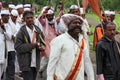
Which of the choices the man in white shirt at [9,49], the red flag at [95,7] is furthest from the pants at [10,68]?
the red flag at [95,7]

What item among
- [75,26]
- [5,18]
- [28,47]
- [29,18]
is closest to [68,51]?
[75,26]

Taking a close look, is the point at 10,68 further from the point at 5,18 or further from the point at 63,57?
the point at 63,57

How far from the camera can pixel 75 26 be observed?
20.7 ft

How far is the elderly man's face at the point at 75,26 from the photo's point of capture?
6.31m

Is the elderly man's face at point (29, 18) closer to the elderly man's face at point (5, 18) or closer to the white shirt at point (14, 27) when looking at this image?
the elderly man's face at point (5, 18)

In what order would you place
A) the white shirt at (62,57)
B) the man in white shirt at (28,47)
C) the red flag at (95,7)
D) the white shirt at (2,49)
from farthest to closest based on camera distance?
the red flag at (95,7) < the white shirt at (2,49) < the man in white shirt at (28,47) < the white shirt at (62,57)

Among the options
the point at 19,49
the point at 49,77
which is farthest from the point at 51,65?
the point at 19,49

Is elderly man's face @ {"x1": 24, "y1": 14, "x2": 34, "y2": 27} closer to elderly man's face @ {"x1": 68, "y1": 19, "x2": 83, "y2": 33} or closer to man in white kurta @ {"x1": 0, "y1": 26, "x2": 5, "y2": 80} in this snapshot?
man in white kurta @ {"x1": 0, "y1": 26, "x2": 5, "y2": 80}

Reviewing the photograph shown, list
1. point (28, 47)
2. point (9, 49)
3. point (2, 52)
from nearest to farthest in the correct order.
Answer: point (28, 47) < point (2, 52) < point (9, 49)

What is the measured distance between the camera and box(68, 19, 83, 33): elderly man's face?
6309 mm

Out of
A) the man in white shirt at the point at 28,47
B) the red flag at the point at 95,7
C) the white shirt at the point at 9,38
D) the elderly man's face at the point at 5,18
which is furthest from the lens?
the white shirt at the point at 9,38

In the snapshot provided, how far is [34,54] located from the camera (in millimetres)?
8438

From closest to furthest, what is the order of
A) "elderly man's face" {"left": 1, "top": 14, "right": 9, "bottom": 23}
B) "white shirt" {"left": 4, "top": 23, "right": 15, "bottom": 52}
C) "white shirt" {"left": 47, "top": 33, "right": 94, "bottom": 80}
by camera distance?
1. "white shirt" {"left": 47, "top": 33, "right": 94, "bottom": 80}
2. "elderly man's face" {"left": 1, "top": 14, "right": 9, "bottom": 23}
3. "white shirt" {"left": 4, "top": 23, "right": 15, "bottom": 52}

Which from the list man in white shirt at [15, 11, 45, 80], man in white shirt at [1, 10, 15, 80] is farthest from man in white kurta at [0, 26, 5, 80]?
man in white shirt at [15, 11, 45, 80]
